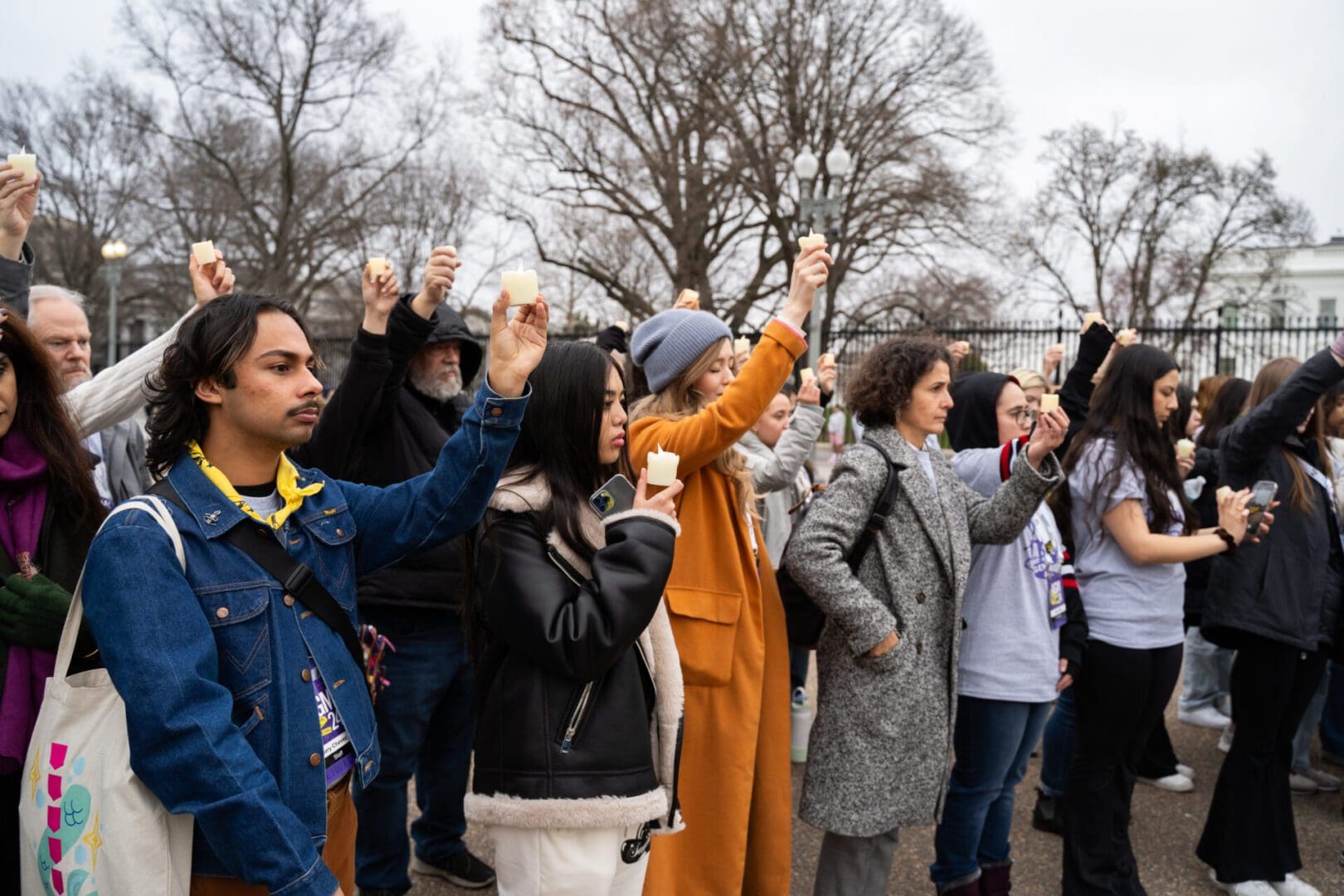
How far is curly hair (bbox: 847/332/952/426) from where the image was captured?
3.33 m

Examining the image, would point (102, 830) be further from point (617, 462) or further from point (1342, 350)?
point (1342, 350)

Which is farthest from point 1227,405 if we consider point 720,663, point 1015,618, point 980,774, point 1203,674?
point 720,663

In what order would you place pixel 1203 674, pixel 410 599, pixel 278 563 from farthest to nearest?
1. pixel 1203 674
2. pixel 410 599
3. pixel 278 563

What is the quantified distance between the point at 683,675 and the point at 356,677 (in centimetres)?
113

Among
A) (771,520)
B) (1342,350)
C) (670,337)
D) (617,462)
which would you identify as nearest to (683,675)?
(617,462)

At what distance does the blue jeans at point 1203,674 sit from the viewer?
5.90 metres

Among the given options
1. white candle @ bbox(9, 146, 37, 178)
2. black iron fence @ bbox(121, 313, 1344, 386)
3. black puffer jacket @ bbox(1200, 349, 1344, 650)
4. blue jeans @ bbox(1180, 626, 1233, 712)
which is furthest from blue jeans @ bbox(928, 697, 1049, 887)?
black iron fence @ bbox(121, 313, 1344, 386)

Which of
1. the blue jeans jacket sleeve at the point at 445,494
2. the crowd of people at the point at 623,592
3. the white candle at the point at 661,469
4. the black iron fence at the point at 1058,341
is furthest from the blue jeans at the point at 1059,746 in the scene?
the black iron fence at the point at 1058,341

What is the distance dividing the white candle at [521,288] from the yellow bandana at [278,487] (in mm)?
574

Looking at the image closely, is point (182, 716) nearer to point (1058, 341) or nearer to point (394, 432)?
point (394, 432)

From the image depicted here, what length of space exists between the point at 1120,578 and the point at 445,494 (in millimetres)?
2588

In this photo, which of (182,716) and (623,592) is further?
(623,592)

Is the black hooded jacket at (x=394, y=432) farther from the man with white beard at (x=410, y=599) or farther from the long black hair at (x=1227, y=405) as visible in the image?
the long black hair at (x=1227, y=405)

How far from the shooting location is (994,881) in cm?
353
